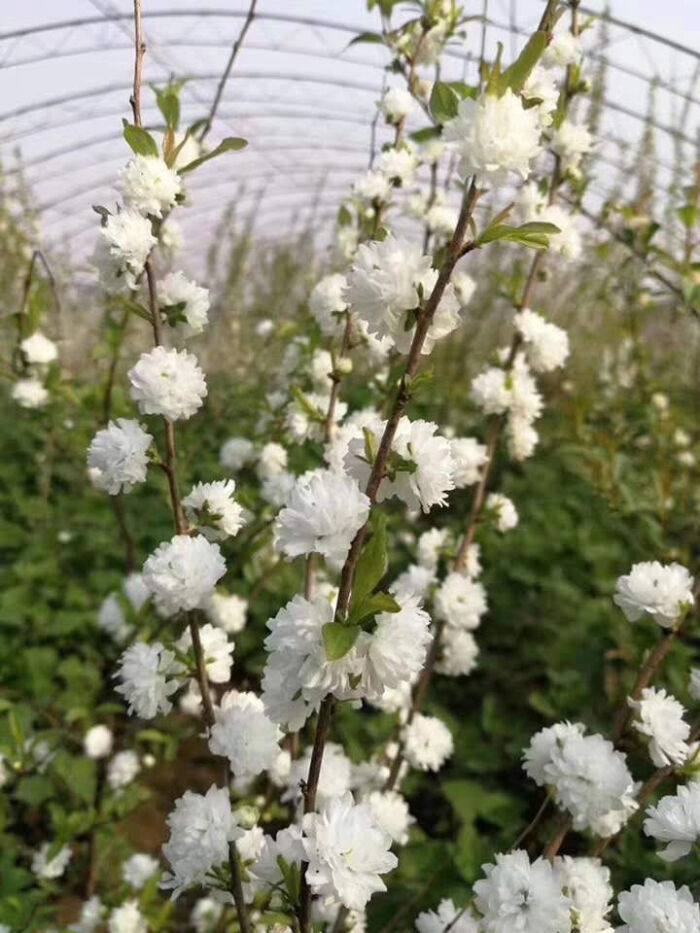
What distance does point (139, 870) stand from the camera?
198 cm


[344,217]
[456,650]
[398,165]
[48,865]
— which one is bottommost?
[48,865]

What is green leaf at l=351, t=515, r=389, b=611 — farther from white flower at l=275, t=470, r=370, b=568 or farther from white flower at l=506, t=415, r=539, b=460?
white flower at l=506, t=415, r=539, b=460

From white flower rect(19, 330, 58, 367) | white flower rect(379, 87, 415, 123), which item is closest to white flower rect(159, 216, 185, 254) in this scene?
white flower rect(379, 87, 415, 123)

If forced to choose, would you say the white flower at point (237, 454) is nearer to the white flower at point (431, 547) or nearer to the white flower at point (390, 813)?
the white flower at point (431, 547)

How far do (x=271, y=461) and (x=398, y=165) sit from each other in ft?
2.52

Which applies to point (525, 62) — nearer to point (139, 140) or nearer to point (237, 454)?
point (139, 140)

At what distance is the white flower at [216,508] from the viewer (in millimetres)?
1097

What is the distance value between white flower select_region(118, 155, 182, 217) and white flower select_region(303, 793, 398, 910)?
830 millimetres

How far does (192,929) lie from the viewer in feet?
7.55

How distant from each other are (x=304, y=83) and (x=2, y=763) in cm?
901

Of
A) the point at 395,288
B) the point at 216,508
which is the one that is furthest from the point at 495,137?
the point at 216,508

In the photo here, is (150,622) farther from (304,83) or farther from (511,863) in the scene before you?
(304,83)

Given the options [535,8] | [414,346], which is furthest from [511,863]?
[535,8]

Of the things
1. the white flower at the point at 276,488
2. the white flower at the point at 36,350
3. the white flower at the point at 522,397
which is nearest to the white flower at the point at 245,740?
the white flower at the point at 276,488
